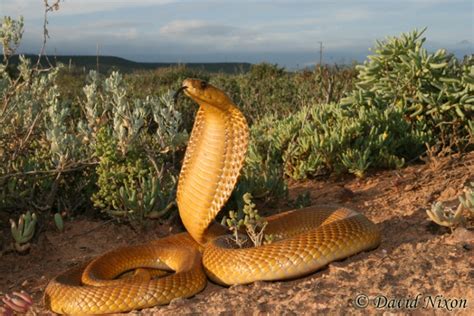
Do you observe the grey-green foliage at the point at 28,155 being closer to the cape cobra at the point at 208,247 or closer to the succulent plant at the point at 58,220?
the succulent plant at the point at 58,220

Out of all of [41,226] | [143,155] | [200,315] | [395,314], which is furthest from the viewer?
[143,155]

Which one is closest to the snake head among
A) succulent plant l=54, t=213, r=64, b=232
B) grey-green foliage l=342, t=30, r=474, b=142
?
succulent plant l=54, t=213, r=64, b=232

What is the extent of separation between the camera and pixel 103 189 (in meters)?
5.78

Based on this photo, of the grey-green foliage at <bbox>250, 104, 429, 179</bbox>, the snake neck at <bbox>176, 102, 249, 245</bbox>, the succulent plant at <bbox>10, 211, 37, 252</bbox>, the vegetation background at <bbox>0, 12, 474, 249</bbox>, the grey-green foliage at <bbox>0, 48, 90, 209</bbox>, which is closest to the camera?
the snake neck at <bbox>176, 102, 249, 245</bbox>

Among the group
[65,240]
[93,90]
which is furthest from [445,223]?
[93,90]

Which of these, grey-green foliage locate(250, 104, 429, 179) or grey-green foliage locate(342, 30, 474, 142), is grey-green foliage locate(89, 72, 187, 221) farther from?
grey-green foliage locate(342, 30, 474, 142)

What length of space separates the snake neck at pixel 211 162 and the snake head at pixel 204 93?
6cm

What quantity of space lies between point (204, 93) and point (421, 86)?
14.6 ft

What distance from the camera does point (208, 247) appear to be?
15.2 feet

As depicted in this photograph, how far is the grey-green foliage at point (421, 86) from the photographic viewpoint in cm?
751

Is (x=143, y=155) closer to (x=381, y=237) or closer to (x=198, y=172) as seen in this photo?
(x=198, y=172)

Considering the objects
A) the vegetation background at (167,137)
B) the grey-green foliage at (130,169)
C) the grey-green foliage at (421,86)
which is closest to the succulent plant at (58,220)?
the vegetation background at (167,137)

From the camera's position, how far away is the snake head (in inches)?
166

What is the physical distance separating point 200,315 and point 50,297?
1.26 m
